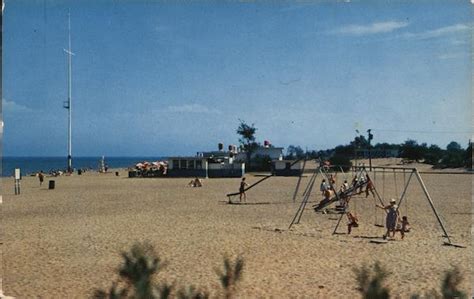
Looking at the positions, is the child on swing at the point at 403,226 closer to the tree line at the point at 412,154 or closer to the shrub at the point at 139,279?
the shrub at the point at 139,279

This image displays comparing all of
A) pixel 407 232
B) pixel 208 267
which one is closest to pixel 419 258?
pixel 407 232

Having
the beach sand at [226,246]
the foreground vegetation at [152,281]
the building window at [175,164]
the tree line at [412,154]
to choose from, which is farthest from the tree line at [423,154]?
the foreground vegetation at [152,281]

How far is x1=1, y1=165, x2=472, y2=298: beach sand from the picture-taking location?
30.0 feet

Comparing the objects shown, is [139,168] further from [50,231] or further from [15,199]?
[50,231]

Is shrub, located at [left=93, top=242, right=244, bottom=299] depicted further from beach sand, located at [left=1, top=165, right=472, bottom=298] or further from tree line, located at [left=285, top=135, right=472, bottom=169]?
tree line, located at [left=285, top=135, right=472, bottom=169]

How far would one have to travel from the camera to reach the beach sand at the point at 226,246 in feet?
30.0

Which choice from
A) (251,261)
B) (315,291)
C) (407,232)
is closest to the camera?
(315,291)

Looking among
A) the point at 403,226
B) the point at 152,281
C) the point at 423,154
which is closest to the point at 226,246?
the point at 403,226

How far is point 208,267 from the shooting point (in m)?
10.4

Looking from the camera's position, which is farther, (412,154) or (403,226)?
(412,154)

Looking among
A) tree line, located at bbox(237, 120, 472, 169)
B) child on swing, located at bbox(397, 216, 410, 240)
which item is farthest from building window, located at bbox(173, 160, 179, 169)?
child on swing, located at bbox(397, 216, 410, 240)

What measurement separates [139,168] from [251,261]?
43.8 meters

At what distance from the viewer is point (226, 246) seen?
1256 centimetres

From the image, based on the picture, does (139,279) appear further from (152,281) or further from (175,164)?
(175,164)
